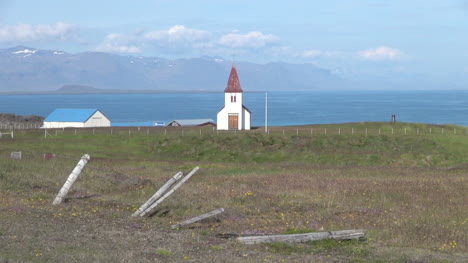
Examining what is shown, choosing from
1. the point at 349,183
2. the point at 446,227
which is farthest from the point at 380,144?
the point at 446,227

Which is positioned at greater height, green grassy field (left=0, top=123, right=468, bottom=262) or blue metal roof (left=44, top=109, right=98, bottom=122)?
blue metal roof (left=44, top=109, right=98, bottom=122)

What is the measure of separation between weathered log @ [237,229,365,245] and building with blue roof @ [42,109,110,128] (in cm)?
8912

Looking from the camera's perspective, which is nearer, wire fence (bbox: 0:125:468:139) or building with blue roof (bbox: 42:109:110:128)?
wire fence (bbox: 0:125:468:139)

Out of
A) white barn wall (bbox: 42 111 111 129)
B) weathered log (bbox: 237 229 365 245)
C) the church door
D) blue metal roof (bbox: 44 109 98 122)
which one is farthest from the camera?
blue metal roof (bbox: 44 109 98 122)

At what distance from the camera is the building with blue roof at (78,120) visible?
104m

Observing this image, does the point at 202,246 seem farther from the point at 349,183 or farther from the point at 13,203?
the point at 349,183

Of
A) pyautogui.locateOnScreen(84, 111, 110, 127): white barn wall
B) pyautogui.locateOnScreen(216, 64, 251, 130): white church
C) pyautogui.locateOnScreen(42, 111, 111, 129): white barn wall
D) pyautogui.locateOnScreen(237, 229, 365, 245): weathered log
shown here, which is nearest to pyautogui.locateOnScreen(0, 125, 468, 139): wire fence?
pyautogui.locateOnScreen(216, 64, 251, 130): white church

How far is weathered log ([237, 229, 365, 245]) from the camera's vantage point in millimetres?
17781

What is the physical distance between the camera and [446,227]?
21.9m

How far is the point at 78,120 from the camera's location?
4109 inches

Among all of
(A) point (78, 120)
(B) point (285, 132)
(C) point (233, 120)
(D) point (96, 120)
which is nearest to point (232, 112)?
(C) point (233, 120)

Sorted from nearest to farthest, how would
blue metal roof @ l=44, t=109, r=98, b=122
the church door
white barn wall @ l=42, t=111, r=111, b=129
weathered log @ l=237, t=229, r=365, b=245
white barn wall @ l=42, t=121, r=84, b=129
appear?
1. weathered log @ l=237, t=229, r=365, b=245
2. the church door
3. white barn wall @ l=42, t=121, r=84, b=129
4. white barn wall @ l=42, t=111, r=111, b=129
5. blue metal roof @ l=44, t=109, r=98, b=122

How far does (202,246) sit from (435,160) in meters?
47.2

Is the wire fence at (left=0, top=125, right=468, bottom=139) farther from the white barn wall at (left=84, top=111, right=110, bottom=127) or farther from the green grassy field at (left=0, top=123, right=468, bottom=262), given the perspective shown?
the white barn wall at (left=84, top=111, right=110, bottom=127)
